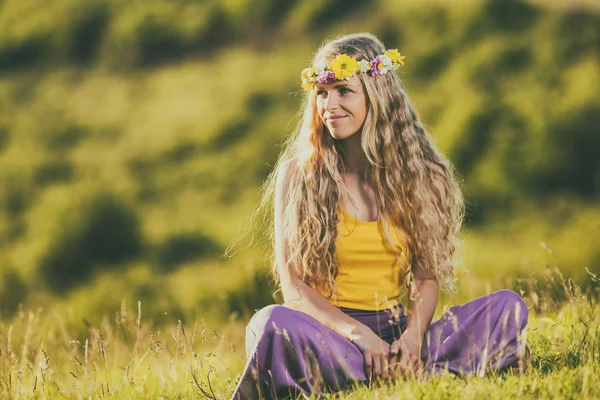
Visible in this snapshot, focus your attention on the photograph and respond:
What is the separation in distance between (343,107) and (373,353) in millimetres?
1257

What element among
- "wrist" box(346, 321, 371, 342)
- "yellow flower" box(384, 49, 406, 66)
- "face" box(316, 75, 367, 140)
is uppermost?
"yellow flower" box(384, 49, 406, 66)

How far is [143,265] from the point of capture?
52.3ft

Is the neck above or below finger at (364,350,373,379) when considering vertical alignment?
above

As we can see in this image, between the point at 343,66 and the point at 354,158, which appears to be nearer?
the point at 343,66

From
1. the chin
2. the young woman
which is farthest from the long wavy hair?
the chin

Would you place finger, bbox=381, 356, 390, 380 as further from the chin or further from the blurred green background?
the blurred green background

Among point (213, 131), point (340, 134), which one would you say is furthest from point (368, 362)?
point (213, 131)

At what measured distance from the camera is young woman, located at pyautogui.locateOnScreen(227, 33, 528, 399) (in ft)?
11.5

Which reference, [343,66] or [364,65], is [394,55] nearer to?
[364,65]

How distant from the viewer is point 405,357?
356 centimetres

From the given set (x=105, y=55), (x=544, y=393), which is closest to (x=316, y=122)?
(x=544, y=393)

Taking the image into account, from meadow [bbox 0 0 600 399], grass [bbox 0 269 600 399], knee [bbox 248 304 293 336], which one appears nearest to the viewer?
grass [bbox 0 269 600 399]

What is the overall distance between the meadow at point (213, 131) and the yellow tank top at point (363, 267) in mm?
5889

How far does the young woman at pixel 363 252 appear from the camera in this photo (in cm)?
350
